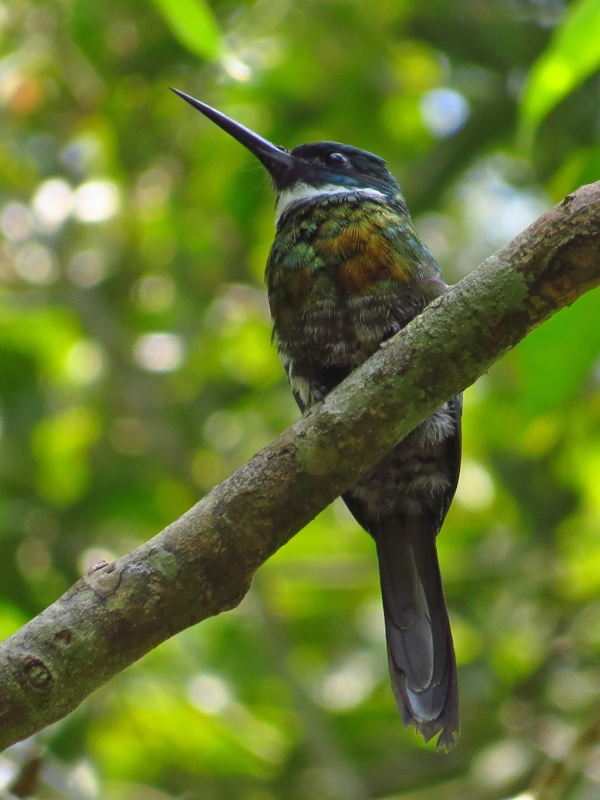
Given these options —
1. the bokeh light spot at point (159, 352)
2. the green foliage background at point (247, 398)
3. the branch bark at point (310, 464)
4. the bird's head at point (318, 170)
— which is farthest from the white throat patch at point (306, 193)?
the branch bark at point (310, 464)

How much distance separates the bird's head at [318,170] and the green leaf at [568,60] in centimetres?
109

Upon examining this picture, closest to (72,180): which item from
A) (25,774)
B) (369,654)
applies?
(369,654)

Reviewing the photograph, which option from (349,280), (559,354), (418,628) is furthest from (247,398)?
(559,354)

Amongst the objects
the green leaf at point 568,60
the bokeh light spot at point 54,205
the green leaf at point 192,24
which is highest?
the bokeh light spot at point 54,205

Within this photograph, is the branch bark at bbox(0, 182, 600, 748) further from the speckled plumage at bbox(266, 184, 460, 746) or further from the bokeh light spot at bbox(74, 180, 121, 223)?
the bokeh light spot at bbox(74, 180, 121, 223)

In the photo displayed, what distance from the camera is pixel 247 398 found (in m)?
3.80

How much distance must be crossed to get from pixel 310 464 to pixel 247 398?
82.0 inches

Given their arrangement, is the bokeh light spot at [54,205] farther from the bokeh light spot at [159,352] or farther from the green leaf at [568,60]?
the green leaf at [568,60]

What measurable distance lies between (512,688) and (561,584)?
41 cm

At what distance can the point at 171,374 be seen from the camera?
13.1ft

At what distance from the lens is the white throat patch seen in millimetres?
3010

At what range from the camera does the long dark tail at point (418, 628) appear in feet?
7.54

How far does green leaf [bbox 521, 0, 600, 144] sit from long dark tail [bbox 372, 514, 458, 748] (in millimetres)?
1072

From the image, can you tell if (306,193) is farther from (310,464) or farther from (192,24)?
(310,464)
